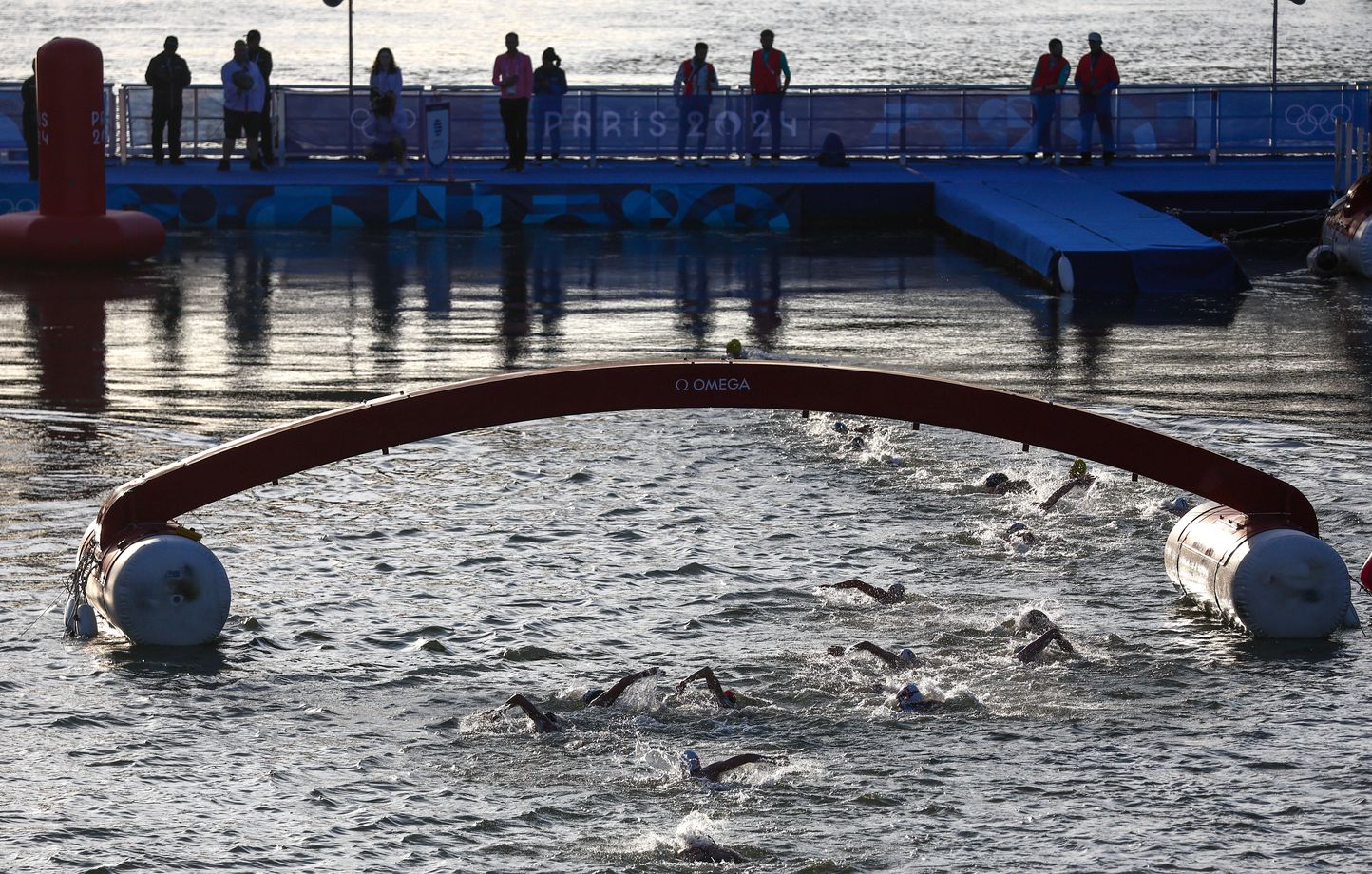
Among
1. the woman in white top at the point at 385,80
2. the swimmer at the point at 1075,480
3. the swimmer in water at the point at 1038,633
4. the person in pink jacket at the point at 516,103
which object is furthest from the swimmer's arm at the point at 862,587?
the person in pink jacket at the point at 516,103

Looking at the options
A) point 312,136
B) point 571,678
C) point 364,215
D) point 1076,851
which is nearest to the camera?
point 1076,851

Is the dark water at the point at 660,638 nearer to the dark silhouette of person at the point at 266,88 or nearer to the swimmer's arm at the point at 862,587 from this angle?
the swimmer's arm at the point at 862,587

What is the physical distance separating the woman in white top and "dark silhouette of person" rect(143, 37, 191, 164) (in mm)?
2669

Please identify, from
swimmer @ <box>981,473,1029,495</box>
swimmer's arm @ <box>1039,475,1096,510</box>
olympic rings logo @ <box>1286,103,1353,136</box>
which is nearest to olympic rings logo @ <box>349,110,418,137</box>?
olympic rings logo @ <box>1286,103,1353,136</box>

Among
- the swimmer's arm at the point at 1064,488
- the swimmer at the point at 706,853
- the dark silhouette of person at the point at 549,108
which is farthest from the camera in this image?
the dark silhouette of person at the point at 549,108

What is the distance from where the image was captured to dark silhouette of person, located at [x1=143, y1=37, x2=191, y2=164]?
26.8 metres

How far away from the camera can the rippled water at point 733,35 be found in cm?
10956

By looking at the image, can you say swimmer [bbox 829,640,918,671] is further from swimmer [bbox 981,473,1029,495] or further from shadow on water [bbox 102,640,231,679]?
swimmer [bbox 981,473,1029,495]

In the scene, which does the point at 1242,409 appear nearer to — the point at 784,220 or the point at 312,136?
the point at 784,220

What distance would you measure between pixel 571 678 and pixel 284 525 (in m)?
3.02

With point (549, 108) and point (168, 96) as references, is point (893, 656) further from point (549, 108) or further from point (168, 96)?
point (168, 96)

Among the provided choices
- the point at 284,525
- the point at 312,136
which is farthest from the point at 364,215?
the point at 284,525

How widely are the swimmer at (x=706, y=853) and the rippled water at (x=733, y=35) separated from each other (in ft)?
309

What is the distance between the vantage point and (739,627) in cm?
909
